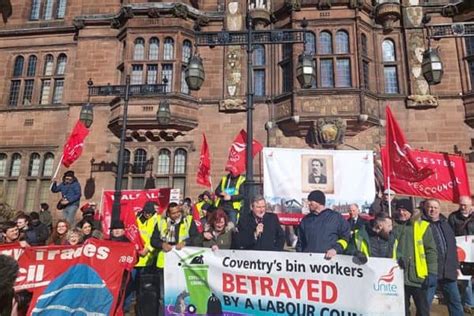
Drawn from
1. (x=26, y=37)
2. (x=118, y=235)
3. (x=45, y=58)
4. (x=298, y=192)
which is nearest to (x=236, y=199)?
(x=298, y=192)

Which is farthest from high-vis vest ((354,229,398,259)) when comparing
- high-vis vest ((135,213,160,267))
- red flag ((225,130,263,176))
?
red flag ((225,130,263,176))

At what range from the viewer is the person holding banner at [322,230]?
5.05 meters

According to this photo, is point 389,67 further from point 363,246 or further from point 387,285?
point 387,285

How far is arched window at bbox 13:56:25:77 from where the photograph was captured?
16141 mm

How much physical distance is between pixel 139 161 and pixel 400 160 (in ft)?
31.3

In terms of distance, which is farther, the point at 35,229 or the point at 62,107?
the point at 62,107

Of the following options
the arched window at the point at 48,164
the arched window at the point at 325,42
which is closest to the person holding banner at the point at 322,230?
the arched window at the point at 325,42

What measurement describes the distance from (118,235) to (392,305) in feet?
14.1

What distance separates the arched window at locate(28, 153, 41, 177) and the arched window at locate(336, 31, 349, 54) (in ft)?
41.1

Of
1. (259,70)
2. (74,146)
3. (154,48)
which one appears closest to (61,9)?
(154,48)

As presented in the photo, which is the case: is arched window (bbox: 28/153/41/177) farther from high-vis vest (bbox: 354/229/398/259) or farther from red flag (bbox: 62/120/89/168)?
high-vis vest (bbox: 354/229/398/259)

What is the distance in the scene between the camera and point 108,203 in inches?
458

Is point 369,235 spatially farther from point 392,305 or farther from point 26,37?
point 26,37

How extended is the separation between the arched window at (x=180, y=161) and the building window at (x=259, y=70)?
12.0 ft
